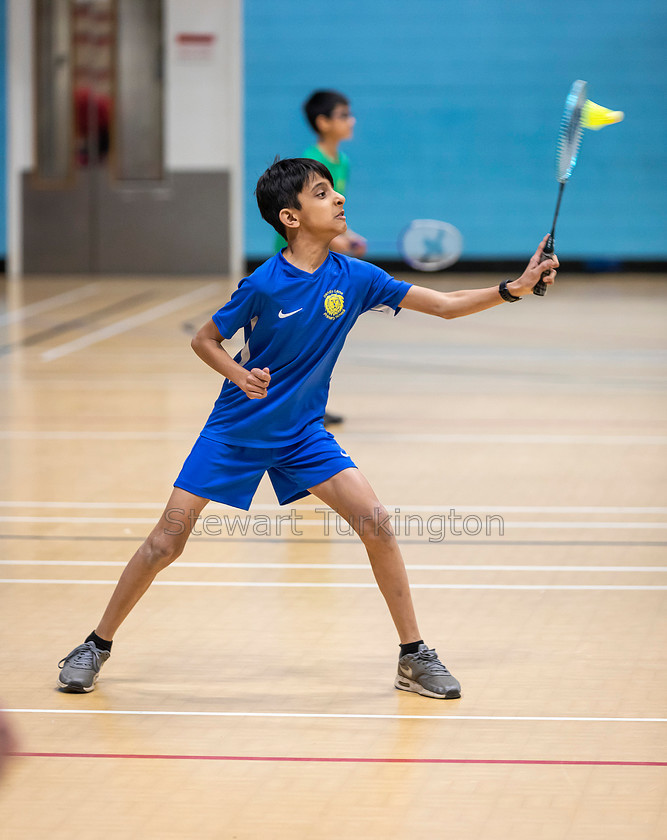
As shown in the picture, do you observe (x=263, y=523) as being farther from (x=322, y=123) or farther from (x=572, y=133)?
(x=322, y=123)

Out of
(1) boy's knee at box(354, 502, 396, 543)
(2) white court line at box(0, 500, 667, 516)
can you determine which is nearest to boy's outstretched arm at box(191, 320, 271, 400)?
(1) boy's knee at box(354, 502, 396, 543)

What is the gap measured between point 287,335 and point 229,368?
0.68 ft

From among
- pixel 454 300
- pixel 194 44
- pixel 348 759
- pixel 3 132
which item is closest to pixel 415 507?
pixel 454 300

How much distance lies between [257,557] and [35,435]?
2911mm

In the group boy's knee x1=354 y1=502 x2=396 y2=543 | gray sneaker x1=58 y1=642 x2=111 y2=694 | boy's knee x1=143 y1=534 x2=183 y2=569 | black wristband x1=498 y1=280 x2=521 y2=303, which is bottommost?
gray sneaker x1=58 y1=642 x2=111 y2=694

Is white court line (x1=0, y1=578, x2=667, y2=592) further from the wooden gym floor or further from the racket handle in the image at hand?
the racket handle

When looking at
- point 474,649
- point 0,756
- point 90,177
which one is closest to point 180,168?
point 90,177

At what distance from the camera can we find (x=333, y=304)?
3699mm

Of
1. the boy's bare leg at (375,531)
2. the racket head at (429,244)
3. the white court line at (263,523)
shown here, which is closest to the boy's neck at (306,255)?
the boy's bare leg at (375,531)

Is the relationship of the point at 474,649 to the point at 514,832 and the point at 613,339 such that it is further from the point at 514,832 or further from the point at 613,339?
the point at 613,339

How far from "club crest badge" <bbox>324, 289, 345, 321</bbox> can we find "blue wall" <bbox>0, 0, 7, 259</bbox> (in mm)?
15594

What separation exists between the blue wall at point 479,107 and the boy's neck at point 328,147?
9.81m

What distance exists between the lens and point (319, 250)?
3.75 meters

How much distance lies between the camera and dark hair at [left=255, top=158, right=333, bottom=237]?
3.74 metres
